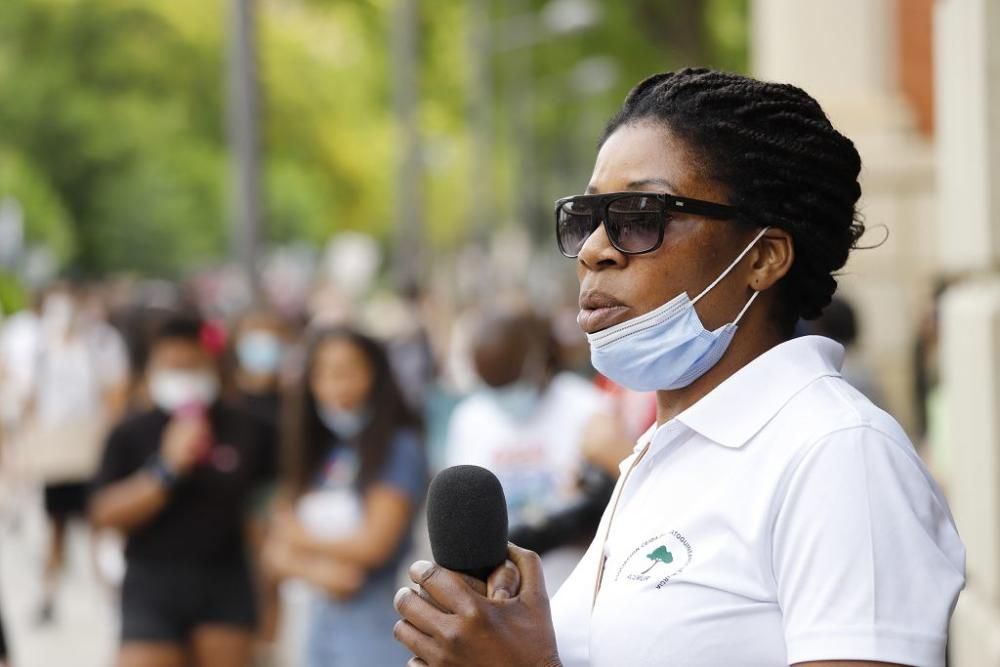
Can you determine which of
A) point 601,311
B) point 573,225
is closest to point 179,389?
point 573,225

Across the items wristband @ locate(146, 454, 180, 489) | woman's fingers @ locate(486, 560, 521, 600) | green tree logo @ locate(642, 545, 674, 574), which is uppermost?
green tree logo @ locate(642, 545, 674, 574)

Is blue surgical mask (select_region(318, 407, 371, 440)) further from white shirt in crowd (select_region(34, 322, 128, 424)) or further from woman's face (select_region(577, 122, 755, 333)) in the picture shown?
white shirt in crowd (select_region(34, 322, 128, 424))

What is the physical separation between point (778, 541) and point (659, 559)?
7.7 inches

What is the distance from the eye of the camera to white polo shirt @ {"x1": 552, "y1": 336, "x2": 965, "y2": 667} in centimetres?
193

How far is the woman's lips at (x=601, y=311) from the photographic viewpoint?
7.64ft

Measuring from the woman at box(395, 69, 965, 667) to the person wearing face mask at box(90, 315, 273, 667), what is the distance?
13.2 feet

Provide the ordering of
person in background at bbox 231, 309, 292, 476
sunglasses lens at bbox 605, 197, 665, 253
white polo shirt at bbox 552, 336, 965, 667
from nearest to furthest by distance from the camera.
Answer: white polo shirt at bbox 552, 336, 965, 667, sunglasses lens at bbox 605, 197, 665, 253, person in background at bbox 231, 309, 292, 476

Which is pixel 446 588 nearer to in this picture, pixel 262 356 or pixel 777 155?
pixel 777 155

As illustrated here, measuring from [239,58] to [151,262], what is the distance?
127 ft

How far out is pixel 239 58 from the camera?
11.1 metres

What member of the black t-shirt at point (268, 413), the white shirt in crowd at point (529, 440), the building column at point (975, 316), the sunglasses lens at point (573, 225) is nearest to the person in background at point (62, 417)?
the black t-shirt at point (268, 413)

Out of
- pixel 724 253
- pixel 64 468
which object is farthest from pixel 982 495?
pixel 64 468

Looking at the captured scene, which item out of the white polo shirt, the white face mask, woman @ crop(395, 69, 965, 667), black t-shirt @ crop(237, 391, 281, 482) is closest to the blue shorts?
black t-shirt @ crop(237, 391, 281, 482)

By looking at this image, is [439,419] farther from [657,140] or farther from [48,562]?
[657,140]
